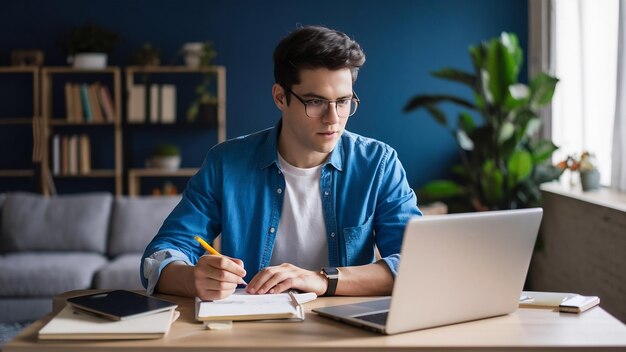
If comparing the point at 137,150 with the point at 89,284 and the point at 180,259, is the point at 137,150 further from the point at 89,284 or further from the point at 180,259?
the point at 180,259

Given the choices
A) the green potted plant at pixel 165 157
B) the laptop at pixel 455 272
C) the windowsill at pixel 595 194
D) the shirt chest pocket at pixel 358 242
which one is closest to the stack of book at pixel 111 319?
the laptop at pixel 455 272

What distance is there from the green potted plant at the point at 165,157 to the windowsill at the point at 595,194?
8.75 ft

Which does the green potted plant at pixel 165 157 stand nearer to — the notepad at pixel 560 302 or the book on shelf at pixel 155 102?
the book on shelf at pixel 155 102

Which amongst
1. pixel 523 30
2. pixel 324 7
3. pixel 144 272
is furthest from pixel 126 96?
pixel 144 272

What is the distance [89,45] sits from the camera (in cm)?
567

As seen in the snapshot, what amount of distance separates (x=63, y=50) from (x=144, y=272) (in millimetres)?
4433

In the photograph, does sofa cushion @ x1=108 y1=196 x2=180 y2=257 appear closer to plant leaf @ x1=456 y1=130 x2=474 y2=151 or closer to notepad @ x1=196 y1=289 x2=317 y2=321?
plant leaf @ x1=456 y1=130 x2=474 y2=151

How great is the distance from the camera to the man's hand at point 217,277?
1524mm

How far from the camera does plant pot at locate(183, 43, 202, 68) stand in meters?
5.70

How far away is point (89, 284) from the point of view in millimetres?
4148

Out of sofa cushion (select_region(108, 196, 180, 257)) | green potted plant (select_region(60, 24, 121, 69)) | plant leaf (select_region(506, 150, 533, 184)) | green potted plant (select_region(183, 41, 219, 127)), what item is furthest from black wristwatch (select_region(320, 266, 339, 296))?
green potted plant (select_region(60, 24, 121, 69))

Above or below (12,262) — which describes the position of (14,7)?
above

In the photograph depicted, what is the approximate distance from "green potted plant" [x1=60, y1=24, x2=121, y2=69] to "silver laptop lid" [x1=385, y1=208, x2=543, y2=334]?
4750 mm

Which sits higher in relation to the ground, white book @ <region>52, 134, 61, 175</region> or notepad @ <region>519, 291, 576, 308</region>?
white book @ <region>52, 134, 61, 175</region>
